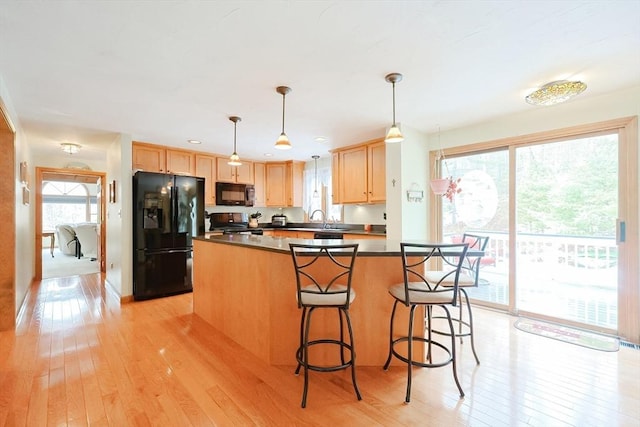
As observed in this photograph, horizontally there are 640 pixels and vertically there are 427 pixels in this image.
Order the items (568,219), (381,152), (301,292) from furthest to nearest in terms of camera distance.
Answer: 1. (381,152)
2. (568,219)
3. (301,292)

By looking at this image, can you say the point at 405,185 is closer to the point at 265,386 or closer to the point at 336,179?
the point at 336,179

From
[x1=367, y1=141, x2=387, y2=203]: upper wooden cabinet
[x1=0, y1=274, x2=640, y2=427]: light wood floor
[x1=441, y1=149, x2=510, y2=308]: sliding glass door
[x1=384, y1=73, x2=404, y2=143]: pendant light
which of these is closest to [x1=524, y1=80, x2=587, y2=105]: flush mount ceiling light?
[x1=441, y1=149, x2=510, y2=308]: sliding glass door

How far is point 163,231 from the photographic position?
163 inches

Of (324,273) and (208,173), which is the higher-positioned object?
(208,173)

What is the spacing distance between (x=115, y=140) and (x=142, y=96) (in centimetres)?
198

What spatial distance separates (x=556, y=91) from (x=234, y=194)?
4.71 metres

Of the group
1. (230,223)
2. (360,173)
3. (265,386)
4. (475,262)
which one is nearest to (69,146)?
(230,223)

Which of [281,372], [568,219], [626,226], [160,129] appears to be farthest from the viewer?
[160,129]

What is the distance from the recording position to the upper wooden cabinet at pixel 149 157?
4.41 metres

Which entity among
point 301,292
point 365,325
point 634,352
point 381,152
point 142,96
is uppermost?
point 142,96

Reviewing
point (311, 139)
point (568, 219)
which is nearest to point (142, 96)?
point (311, 139)

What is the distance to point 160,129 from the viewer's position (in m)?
3.83

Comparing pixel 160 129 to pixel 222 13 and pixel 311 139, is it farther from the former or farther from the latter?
pixel 222 13

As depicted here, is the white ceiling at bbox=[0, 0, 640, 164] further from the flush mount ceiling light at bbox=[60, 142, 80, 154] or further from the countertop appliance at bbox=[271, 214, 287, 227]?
the countertop appliance at bbox=[271, 214, 287, 227]
